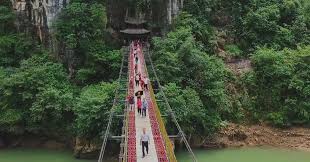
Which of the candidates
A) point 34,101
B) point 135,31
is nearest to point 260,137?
point 135,31

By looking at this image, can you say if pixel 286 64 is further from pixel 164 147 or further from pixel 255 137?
pixel 164 147

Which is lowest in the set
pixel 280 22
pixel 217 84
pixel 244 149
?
pixel 244 149

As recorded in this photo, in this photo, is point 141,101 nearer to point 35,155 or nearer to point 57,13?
point 35,155

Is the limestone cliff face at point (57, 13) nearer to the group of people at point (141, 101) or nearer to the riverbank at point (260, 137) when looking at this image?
the group of people at point (141, 101)

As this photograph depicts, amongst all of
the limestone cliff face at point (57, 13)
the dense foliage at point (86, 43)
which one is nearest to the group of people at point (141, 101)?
the dense foliage at point (86, 43)

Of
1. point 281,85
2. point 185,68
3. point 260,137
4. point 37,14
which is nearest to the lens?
point 260,137

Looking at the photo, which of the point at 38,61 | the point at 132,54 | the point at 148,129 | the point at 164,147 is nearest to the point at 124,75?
the point at 132,54
